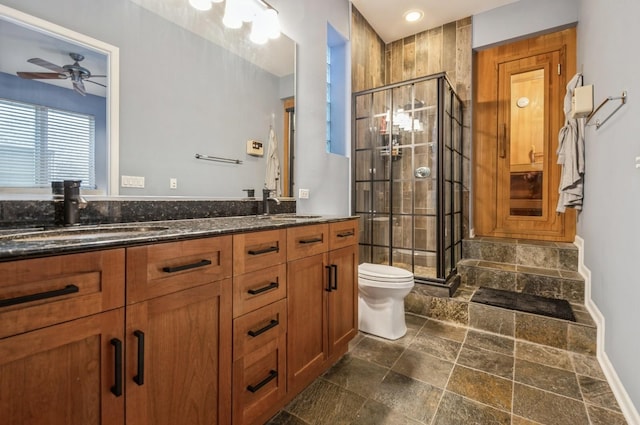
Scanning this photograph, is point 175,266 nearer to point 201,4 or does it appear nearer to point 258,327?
point 258,327

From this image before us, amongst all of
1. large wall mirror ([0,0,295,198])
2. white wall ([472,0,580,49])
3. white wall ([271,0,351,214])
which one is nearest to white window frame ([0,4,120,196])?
large wall mirror ([0,0,295,198])

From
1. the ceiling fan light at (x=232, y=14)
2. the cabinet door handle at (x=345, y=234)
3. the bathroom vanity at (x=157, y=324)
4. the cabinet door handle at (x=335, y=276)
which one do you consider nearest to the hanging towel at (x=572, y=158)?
the cabinet door handle at (x=345, y=234)

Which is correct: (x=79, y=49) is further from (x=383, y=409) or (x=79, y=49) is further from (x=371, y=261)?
(x=371, y=261)

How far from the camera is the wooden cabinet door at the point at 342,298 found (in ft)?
5.58

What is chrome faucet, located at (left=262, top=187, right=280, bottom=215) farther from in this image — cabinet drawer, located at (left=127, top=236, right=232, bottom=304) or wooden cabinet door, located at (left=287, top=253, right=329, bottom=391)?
cabinet drawer, located at (left=127, top=236, right=232, bottom=304)

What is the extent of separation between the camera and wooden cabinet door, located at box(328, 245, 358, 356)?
5.58 feet

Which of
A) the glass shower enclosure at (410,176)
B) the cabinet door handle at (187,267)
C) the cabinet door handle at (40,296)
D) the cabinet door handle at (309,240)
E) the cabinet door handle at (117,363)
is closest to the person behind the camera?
the cabinet door handle at (40,296)

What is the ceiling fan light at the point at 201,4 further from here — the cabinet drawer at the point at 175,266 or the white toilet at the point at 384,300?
the white toilet at the point at 384,300

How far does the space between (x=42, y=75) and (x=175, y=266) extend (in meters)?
0.91

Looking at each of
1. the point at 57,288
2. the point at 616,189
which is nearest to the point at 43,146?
the point at 57,288

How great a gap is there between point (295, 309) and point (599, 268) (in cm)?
208

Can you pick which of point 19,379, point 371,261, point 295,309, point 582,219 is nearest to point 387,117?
point 371,261

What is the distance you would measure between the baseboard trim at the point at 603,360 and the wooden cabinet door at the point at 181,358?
1785mm

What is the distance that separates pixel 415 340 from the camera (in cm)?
217
